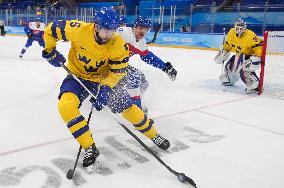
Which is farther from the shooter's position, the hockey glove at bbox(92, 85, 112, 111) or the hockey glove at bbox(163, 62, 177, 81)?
the hockey glove at bbox(163, 62, 177, 81)

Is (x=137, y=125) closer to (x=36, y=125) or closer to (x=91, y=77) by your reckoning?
(x=91, y=77)

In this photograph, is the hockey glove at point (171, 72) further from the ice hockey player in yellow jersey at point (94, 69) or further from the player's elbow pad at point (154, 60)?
the ice hockey player in yellow jersey at point (94, 69)

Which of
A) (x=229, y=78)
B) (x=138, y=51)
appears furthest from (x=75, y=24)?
(x=229, y=78)

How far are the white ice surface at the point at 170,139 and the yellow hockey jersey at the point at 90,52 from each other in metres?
0.59

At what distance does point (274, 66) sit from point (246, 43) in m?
1.10

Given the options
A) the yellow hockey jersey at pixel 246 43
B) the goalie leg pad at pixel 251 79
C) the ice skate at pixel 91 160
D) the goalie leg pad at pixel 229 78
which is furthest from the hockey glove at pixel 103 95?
the goalie leg pad at pixel 229 78

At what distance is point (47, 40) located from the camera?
272cm

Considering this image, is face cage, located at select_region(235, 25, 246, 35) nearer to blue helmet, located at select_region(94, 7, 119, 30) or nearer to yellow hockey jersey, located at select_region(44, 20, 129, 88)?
yellow hockey jersey, located at select_region(44, 20, 129, 88)

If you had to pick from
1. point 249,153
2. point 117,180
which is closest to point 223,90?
point 249,153

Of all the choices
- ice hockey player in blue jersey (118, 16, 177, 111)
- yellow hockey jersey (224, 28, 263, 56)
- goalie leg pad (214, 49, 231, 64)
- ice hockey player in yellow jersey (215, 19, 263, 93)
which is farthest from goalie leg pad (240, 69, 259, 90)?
ice hockey player in blue jersey (118, 16, 177, 111)

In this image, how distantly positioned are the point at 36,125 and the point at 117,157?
109 cm

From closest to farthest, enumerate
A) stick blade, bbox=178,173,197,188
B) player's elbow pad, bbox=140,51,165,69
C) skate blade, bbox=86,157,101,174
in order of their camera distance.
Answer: stick blade, bbox=178,173,197,188 < skate blade, bbox=86,157,101,174 < player's elbow pad, bbox=140,51,165,69

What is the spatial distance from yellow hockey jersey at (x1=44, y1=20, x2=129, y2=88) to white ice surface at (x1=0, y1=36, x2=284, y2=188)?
592mm

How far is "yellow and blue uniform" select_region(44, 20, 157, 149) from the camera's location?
8.38 ft
